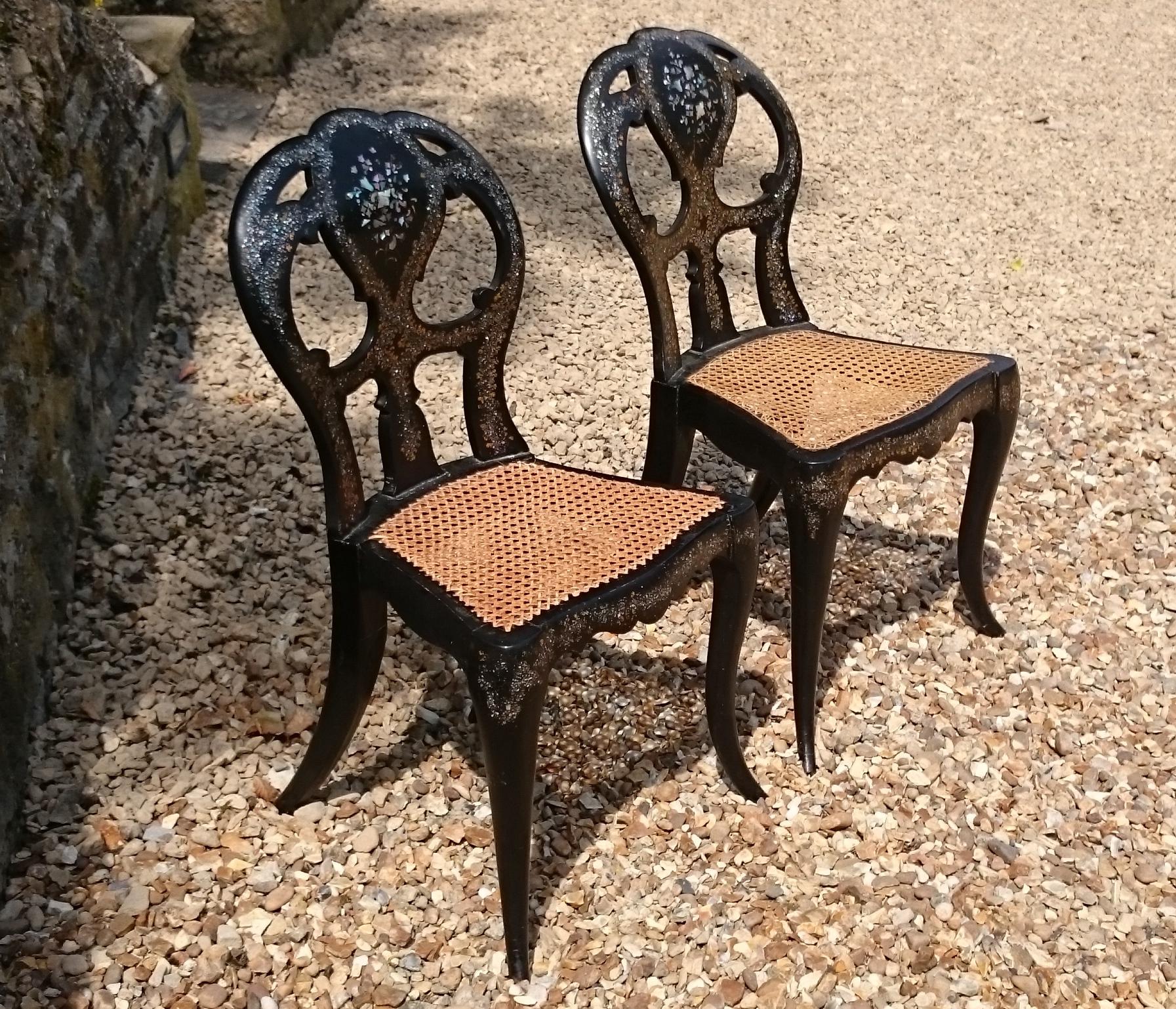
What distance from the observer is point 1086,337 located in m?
3.99

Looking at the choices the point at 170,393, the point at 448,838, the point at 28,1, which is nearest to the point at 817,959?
the point at 448,838

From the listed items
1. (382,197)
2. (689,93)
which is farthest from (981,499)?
(382,197)

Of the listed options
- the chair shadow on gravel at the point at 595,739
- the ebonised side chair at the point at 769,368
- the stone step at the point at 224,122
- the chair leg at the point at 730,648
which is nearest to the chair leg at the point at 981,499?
the ebonised side chair at the point at 769,368

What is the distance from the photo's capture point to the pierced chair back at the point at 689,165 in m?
2.26

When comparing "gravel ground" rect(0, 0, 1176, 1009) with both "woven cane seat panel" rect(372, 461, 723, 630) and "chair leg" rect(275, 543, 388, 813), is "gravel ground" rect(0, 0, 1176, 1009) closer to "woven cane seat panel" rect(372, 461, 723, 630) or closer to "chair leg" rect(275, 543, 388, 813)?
"chair leg" rect(275, 543, 388, 813)

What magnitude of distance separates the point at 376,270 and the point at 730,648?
34.1 inches

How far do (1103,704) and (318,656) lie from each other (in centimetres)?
166

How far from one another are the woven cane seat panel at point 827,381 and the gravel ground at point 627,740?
61cm

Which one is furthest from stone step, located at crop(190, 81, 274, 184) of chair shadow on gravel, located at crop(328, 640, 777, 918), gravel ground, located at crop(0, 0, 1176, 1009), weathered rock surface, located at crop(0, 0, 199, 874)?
chair shadow on gravel, located at crop(328, 640, 777, 918)

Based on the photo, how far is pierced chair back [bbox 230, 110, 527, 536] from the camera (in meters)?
1.76

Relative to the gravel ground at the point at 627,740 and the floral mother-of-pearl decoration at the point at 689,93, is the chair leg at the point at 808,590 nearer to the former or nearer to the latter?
the gravel ground at the point at 627,740

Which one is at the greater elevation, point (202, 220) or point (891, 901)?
point (202, 220)

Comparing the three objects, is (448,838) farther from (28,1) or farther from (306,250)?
(306,250)

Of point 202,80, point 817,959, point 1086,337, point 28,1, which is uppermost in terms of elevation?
point 28,1
